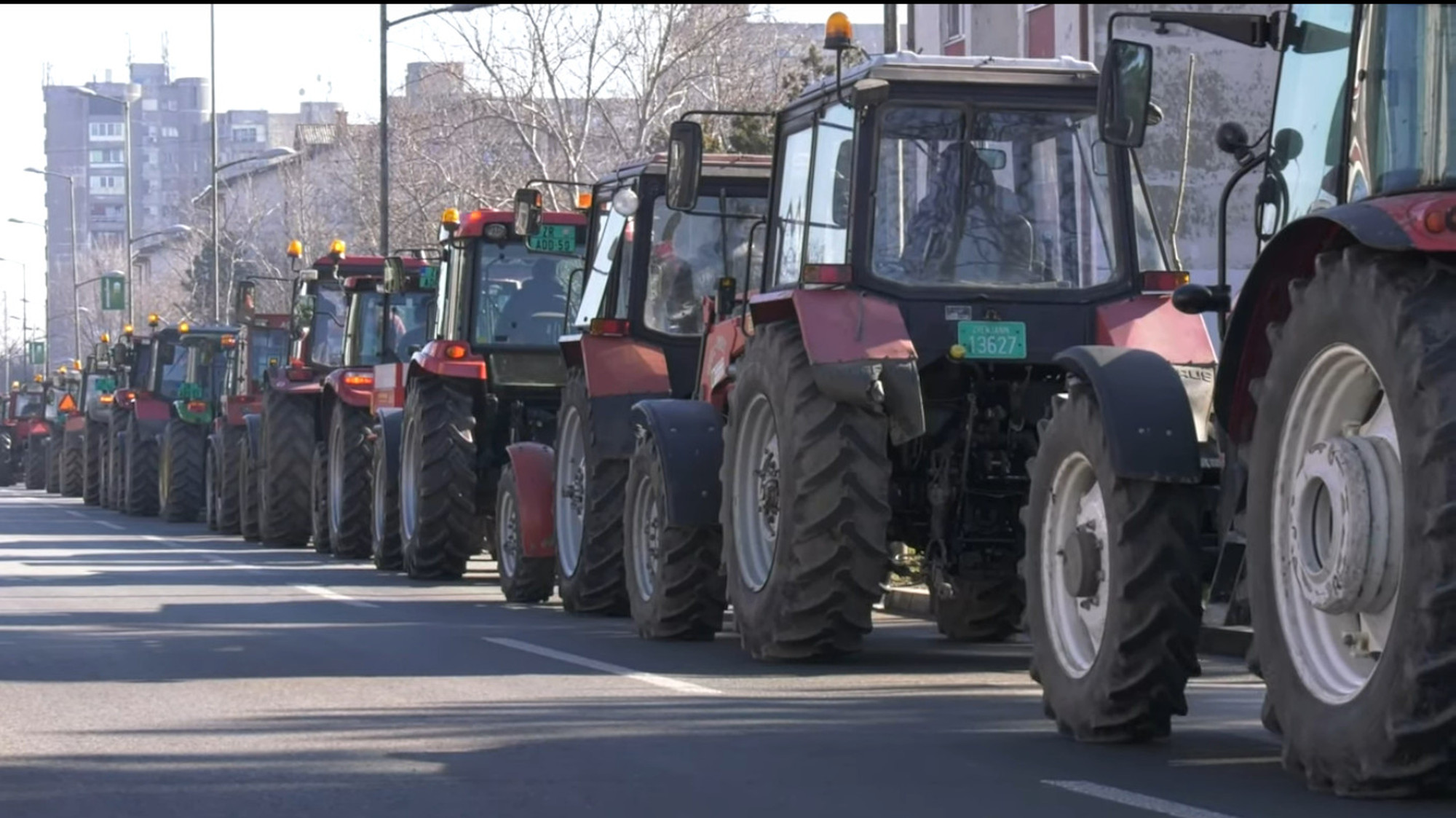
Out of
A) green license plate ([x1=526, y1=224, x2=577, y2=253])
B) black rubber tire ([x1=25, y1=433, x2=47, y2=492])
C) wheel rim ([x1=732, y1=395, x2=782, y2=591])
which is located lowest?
black rubber tire ([x1=25, y1=433, x2=47, y2=492])

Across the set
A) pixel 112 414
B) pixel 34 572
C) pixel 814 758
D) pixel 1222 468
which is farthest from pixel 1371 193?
pixel 112 414

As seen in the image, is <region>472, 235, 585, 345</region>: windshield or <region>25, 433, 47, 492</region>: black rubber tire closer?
<region>472, 235, 585, 345</region>: windshield

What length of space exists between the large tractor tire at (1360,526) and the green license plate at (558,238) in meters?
11.6

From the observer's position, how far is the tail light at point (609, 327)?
1560 cm

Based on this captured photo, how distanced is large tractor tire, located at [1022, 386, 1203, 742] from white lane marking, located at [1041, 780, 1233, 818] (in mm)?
805

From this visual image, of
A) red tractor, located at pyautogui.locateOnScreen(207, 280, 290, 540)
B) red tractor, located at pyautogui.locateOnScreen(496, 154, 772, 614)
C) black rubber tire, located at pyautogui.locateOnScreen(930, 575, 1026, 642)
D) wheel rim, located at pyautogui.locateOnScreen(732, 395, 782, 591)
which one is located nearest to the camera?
wheel rim, located at pyautogui.locateOnScreen(732, 395, 782, 591)

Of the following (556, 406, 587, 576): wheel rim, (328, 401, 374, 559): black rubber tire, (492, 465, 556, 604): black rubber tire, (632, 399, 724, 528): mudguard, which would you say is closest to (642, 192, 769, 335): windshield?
(556, 406, 587, 576): wheel rim

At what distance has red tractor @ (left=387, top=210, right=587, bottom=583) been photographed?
63.7ft

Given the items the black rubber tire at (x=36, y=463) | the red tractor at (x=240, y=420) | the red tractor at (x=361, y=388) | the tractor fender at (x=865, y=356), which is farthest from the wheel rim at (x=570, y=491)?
the black rubber tire at (x=36, y=463)

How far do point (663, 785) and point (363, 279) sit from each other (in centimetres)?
1727

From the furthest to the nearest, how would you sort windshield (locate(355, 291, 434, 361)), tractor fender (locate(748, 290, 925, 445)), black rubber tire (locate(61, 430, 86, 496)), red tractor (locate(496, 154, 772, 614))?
black rubber tire (locate(61, 430, 86, 496)) < windshield (locate(355, 291, 434, 361)) < red tractor (locate(496, 154, 772, 614)) < tractor fender (locate(748, 290, 925, 445))

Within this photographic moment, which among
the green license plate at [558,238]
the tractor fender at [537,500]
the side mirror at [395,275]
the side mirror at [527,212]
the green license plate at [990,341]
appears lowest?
the tractor fender at [537,500]

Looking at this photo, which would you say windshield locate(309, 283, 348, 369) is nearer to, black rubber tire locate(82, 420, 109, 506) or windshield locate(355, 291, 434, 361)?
windshield locate(355, 291, 434, 361)

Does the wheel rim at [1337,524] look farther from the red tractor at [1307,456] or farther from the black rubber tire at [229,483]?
the black rubber tire at [229,483]
